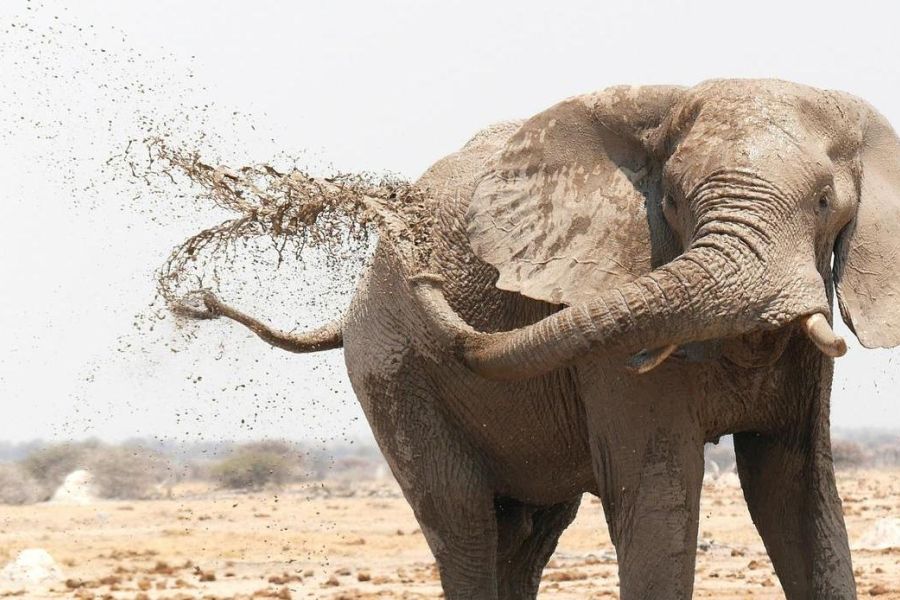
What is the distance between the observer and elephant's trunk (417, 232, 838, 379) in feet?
22.3

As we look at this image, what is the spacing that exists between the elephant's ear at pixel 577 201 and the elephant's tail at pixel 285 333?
2143 millimetres

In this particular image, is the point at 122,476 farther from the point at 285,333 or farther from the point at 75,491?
the point at 285,333

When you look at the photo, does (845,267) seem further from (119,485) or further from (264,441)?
(264,441)

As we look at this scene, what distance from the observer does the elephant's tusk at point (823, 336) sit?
21.6ft

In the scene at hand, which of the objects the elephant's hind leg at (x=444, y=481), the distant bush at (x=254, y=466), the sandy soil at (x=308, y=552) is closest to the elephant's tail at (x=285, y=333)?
the elephant's hind leg at (x=444, y=481)

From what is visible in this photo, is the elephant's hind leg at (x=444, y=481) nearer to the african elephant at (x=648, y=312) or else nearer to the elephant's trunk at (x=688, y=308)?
the african elephant at (x=648, y=312)

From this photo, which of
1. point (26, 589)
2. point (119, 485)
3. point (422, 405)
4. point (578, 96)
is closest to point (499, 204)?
point (578, 96)

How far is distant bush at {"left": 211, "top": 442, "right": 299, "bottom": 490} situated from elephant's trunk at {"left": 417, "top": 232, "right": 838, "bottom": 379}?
41.5 m

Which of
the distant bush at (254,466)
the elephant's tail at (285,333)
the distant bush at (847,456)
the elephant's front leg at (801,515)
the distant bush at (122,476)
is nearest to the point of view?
the elephant's front leg at (801,515)

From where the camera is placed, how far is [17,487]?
45094mm

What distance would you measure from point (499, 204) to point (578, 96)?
24.9 inches

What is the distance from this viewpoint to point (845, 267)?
292 inches

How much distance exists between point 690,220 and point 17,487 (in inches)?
1578

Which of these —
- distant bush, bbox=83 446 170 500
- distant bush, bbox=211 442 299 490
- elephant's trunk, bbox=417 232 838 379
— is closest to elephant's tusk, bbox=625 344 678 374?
elephant's trunk, bbox=417 232 838 379
